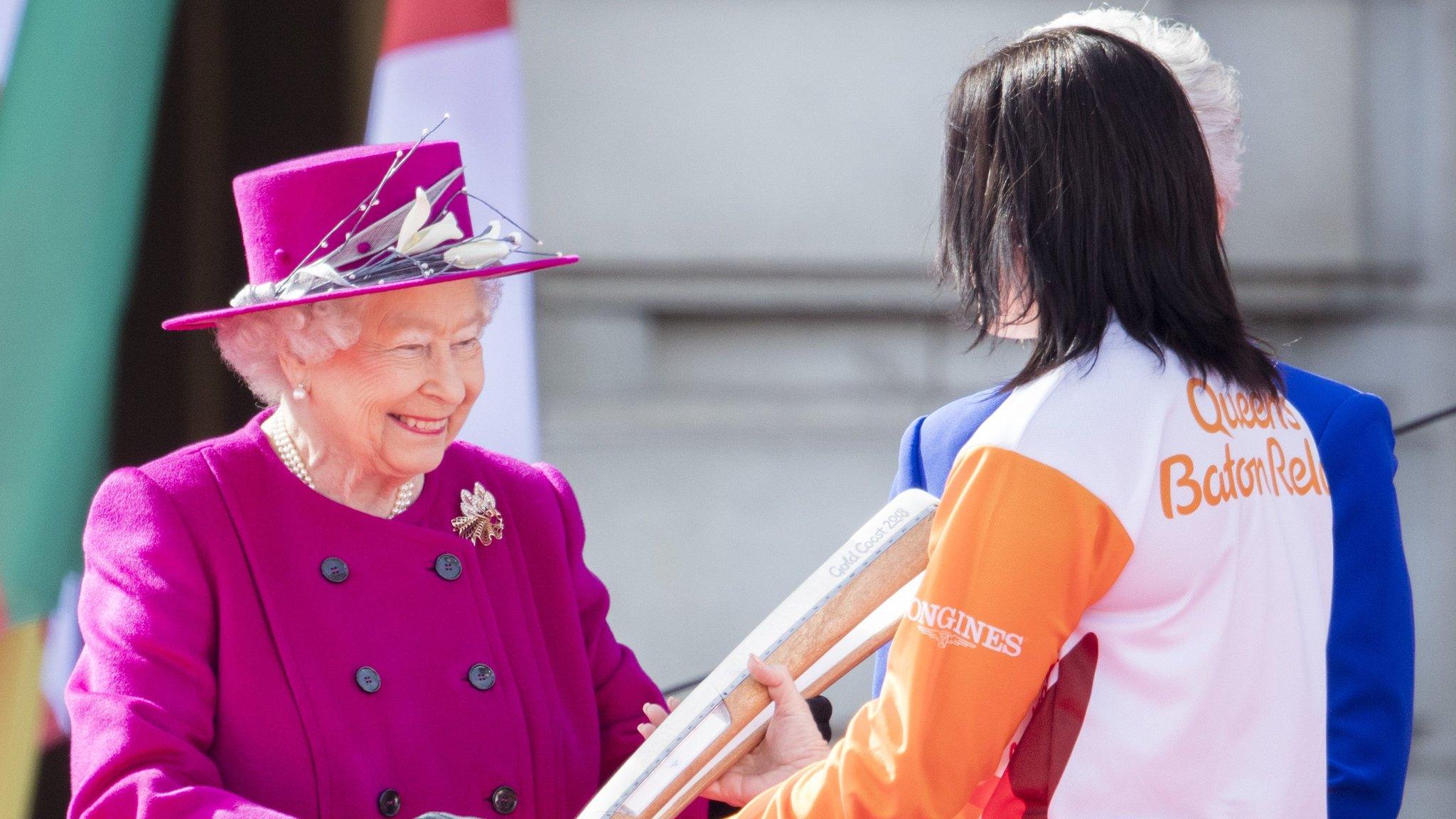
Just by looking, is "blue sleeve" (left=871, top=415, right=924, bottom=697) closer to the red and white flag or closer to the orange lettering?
the orange lettering

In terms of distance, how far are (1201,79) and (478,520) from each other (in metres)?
1.15

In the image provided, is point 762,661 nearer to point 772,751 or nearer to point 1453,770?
point 772,751

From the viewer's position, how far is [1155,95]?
164 cm

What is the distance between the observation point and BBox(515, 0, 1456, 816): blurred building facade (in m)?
4.52

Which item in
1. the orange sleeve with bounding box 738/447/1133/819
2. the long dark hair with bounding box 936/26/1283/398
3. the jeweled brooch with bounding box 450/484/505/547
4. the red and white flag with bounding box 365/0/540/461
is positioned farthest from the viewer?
the red and white flag with bounding box 365/0/540/461

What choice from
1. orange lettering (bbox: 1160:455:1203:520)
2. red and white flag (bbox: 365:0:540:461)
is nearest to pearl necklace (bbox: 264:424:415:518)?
red and white flag (bbox: 365:0:540:461)

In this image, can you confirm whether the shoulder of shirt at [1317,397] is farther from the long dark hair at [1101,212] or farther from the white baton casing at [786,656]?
the white baton casing at [786,656]

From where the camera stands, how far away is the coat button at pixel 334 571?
79.6 inches

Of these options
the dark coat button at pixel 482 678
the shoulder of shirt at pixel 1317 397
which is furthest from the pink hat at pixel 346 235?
the shoulder of shirt at pixel 1317 397

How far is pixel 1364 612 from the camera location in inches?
77.3

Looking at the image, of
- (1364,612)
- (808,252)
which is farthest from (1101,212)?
(808,252)

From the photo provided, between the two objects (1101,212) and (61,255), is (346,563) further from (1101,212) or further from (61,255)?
(61,255)

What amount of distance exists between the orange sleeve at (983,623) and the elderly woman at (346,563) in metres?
0.69

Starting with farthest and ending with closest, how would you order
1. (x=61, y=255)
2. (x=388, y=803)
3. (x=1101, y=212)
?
(x=61, y=255), (x=388, y=803), (x=1101, y=212)
